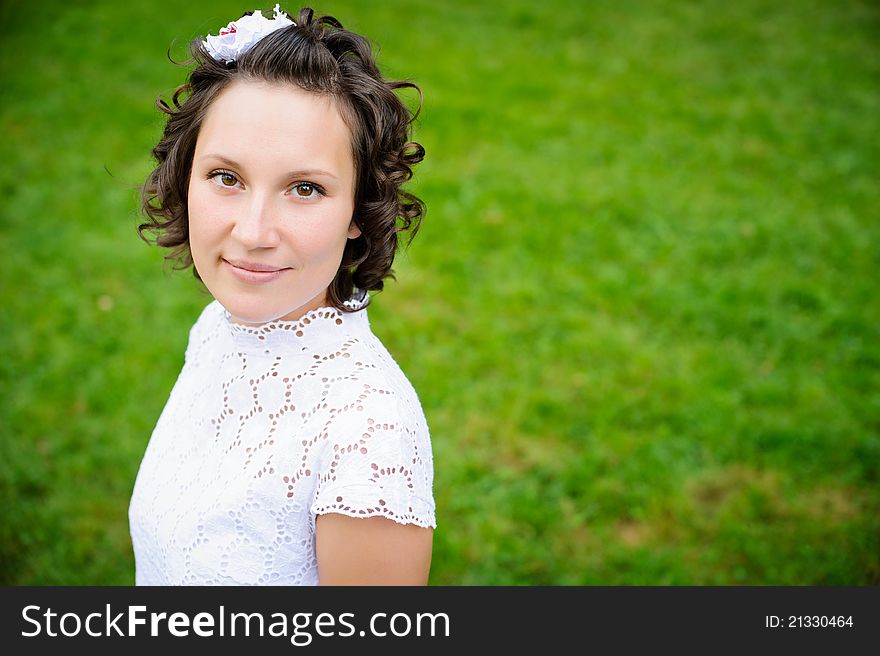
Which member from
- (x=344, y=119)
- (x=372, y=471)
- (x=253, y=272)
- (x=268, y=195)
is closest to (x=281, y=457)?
(x=372, y=471)

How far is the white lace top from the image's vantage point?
1.47 meters

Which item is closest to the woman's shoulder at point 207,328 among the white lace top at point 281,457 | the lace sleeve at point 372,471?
the white lace top at point 281,457

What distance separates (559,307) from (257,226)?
3222 mm

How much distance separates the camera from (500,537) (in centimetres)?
329

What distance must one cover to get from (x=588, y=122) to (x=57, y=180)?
13.1 ft

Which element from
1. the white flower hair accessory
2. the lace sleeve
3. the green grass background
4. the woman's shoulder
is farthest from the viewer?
the green grass background

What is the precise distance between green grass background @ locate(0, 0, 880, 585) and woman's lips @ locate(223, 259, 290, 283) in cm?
63

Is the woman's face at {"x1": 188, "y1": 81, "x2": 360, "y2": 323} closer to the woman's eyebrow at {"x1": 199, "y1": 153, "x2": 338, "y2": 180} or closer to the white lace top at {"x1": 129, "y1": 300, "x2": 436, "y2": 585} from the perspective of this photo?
the woman's eyebrow at {"x1": 199, "y1": 153, "x2": 338, "y2": 180}

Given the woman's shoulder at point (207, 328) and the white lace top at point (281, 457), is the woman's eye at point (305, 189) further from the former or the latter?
the woman's shoulder at point (207, 328)

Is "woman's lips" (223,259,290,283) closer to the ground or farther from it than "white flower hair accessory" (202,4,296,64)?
closer to the ground

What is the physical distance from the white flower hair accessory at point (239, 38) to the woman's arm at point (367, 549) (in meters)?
0.92

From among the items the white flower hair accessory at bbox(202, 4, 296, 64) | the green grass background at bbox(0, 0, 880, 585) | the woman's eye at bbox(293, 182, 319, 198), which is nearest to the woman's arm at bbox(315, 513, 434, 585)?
the woman's eye at bbox(293, 182, 319, 198)

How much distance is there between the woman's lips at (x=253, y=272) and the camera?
1505mm

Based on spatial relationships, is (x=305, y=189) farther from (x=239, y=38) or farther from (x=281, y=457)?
(x=281, y=457)
